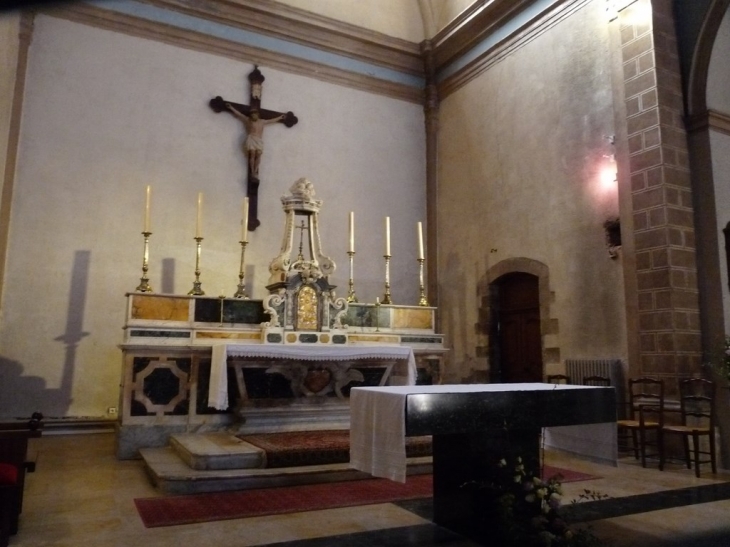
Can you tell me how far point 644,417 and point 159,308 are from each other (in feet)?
15.4

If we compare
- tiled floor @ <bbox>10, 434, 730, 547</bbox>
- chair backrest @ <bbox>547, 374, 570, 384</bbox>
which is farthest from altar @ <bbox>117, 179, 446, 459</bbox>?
chair backrest @ <bbox>547, 374, 570, 384</bbox>

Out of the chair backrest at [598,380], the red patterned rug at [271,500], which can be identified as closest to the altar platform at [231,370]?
the red patterned rug at [271,500]

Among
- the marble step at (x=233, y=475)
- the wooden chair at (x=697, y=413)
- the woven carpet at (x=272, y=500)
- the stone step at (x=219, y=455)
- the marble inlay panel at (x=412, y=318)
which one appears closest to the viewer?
the woven carpet at (x=272, y=500)

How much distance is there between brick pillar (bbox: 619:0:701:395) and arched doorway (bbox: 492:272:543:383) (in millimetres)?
1698

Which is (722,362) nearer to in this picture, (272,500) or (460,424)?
(460,424)

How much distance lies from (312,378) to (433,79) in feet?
19.4

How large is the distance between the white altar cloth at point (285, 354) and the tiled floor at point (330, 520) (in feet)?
2.92

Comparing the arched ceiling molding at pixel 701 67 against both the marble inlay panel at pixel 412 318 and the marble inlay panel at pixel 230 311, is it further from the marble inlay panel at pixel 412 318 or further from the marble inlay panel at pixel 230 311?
the marble inlay panel at pixel 230 311

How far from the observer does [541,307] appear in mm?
7199

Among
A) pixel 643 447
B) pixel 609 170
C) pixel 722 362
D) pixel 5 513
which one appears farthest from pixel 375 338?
pixel 5 513

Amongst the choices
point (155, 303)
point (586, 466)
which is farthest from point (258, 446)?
point (586, 466)

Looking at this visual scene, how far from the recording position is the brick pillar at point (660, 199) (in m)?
5.52

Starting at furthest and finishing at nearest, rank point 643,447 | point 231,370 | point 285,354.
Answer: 1. point 231,370
2. point 285,354
3. point 643,447

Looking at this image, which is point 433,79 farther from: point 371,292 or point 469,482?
point 469,482
